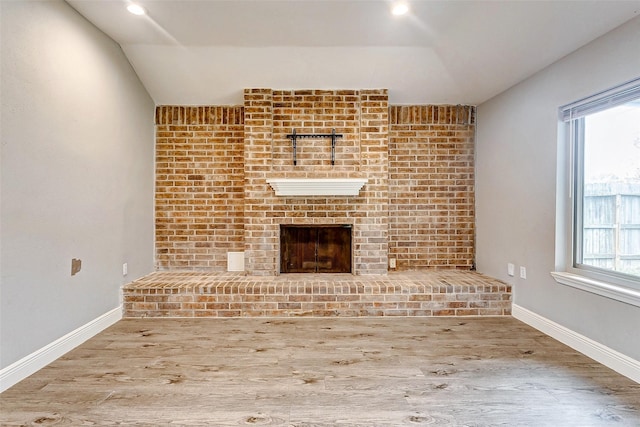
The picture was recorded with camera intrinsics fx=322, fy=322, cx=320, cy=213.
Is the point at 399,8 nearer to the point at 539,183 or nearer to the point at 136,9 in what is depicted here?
the point at 539,183

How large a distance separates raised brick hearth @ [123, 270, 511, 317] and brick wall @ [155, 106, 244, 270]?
2.22 feet

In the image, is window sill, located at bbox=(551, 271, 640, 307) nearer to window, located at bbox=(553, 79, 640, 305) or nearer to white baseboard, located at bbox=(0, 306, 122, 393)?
window, located at bbox=(553, 79, 640, 305)

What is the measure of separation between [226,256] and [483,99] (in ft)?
11.1

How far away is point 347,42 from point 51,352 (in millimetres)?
3199

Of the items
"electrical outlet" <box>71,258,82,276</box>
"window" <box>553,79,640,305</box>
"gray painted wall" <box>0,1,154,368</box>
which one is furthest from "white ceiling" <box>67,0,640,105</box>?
"electrical outlet" <box>71,258,82,276</box>

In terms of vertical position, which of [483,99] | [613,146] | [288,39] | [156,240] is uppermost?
[288,39]

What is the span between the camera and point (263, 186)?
136 inches

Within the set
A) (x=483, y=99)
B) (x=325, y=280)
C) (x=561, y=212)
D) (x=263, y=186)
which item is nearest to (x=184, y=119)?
(x=263, y=186)

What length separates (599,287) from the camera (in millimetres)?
2156

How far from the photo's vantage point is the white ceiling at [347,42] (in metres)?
2.31

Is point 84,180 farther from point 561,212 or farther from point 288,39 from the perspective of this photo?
point 561,212

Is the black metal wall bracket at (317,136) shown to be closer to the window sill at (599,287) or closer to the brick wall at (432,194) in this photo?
the brick wall at (432,194)

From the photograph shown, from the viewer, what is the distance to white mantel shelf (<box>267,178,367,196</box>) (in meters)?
3.22

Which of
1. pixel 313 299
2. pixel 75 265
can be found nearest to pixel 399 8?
pixel 313 299
